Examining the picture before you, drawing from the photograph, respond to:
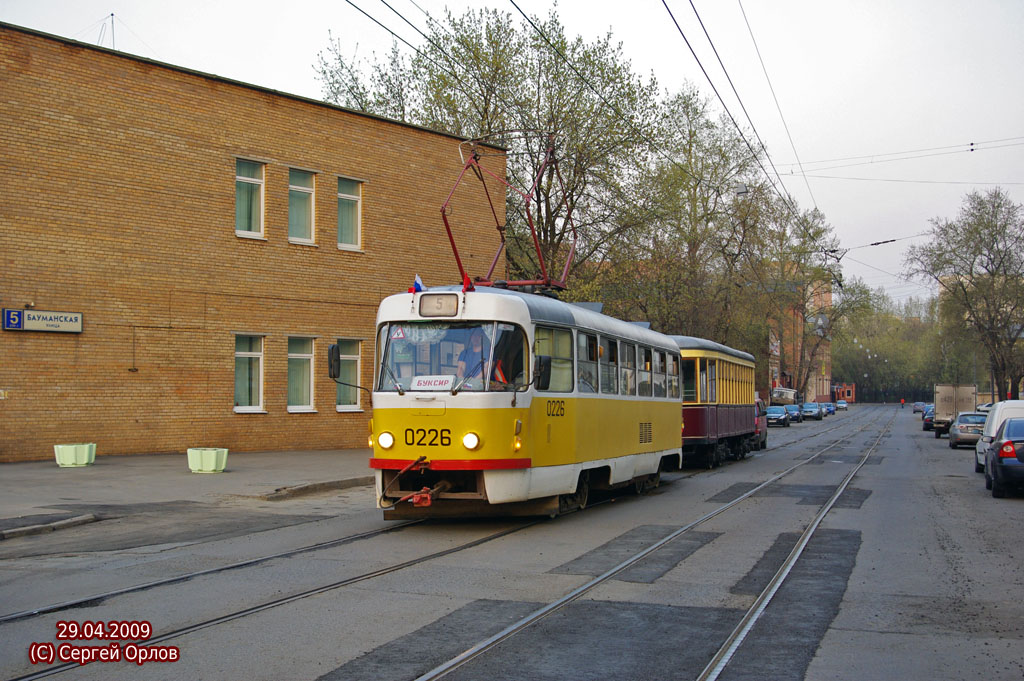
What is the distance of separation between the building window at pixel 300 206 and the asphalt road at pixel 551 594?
40.6 ft

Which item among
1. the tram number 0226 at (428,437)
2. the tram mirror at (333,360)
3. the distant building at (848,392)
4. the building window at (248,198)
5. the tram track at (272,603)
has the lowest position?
the tram track at (272,603)

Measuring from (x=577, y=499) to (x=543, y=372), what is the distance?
2777mm

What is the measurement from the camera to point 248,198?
24.7 metres

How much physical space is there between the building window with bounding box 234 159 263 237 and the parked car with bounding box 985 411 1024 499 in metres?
17.3

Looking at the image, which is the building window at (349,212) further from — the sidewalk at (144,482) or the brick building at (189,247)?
the sidewalk at (144,482)

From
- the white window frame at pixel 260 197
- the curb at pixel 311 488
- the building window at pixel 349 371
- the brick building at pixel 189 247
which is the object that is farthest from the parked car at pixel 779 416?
the curb at pixel 311 488

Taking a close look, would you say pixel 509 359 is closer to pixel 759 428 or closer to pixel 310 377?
pixel 310 377

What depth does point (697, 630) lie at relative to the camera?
22.7 ft

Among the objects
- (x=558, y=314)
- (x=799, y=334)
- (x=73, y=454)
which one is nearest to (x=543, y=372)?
(x=558, y=314)

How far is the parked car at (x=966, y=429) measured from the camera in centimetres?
3650

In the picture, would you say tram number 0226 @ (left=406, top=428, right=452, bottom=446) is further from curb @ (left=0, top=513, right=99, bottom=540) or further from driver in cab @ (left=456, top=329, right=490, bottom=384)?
curb @ (left=0, top=513, right=99, bottom=540)

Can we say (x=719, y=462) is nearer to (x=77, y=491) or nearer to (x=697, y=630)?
(x=77, y=491)

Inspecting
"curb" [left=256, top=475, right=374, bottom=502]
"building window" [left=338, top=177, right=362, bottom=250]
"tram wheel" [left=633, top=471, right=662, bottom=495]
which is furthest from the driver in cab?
"building window" [left=338, top=177, right=362, bottom=250]

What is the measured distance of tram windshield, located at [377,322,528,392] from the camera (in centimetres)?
1159
